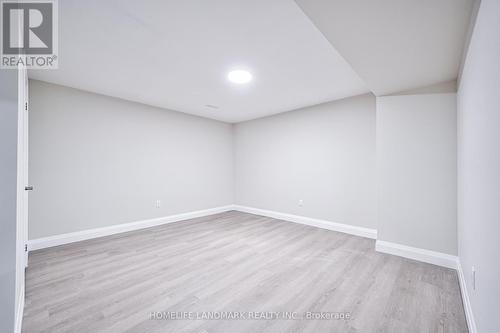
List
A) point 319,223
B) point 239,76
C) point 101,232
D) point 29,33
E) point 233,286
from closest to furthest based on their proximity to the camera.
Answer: point 29,33 → point 233,286 → point 239,76 → point 101,232 → point 319,223

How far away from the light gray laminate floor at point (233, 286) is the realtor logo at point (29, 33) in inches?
73.9

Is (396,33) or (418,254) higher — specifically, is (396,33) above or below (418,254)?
above

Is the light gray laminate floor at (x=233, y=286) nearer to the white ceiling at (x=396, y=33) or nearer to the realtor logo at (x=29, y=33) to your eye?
the realtor logo at (x=29, y=33)

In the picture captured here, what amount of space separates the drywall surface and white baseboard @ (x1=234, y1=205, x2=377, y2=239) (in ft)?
13.0

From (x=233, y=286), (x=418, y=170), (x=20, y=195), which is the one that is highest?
(x=418, y=170)

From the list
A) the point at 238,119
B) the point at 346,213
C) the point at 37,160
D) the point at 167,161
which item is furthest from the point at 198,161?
the point at 346,213

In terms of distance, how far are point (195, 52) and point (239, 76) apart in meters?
0.72

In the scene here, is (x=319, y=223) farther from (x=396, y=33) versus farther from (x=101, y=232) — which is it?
(x=101, y=232)

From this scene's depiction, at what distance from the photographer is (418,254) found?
2.61 metres

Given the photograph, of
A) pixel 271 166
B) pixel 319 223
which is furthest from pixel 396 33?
pixel 271 166

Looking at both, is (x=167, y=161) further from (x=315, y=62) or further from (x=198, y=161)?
(x=315, y=62)

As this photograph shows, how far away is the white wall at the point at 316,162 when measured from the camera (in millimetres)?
3537

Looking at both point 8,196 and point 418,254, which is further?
point 418,254

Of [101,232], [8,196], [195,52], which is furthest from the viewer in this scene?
[101,232]
